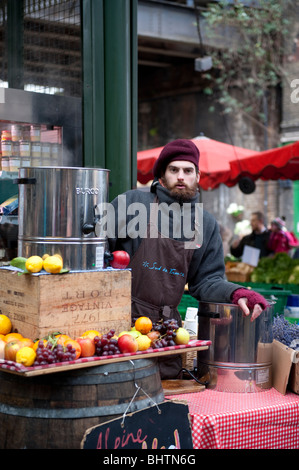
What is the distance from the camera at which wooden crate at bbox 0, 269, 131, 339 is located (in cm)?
243

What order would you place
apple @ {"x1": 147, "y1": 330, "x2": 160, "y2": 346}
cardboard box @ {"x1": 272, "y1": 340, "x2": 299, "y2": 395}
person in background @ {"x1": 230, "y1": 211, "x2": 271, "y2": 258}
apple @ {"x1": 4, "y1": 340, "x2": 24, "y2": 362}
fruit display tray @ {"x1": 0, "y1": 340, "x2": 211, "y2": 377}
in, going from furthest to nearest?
person in background @ {"x1": 230, "y1": 211, "x2": 271, "y2": 258} → cardboard box @ {"x1": 272, "y1": 340, "x2": 299, "y2": 395} → apple @ {"x1": 147, "y1": 330, "x2": 160, "y2": 346} → apple @ {"x1": 4, "y1": 340, "x2": 24, "y2": 362} → fruit display tray @ {"x1": 0, "y1": 340, "x2": 211, "y2": 377}

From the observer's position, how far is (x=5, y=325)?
2.59m

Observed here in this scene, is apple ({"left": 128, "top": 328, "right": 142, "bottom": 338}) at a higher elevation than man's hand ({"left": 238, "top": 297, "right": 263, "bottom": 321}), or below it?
below

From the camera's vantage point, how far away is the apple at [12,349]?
2.30 metres

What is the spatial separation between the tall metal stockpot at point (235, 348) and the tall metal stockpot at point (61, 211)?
0.74 metres

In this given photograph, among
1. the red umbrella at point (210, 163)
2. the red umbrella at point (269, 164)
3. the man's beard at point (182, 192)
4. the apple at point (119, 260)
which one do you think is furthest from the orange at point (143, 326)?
the red umbrella at point (210, 163)

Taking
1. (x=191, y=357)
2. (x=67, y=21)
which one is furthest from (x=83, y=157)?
(x=191, y=357)

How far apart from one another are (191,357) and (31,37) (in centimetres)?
238

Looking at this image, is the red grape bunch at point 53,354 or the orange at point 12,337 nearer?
the red grape bunch at point 53,354

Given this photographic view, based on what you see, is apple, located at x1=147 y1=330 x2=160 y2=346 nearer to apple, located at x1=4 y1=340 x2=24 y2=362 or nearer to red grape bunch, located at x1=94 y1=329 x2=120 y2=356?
red grape bunch, located at x1=94 y1=329 x2=120 y2=356

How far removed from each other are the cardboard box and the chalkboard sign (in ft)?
2.39

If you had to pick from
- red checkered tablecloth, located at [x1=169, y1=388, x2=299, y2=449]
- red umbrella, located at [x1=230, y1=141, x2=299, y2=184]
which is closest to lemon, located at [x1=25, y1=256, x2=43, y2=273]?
red checkered tablecloth, located at [x1=169, y1=388, x2=299, y2=449]

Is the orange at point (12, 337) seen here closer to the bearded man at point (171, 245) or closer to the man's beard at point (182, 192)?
the bearded man at point (171, 245)
